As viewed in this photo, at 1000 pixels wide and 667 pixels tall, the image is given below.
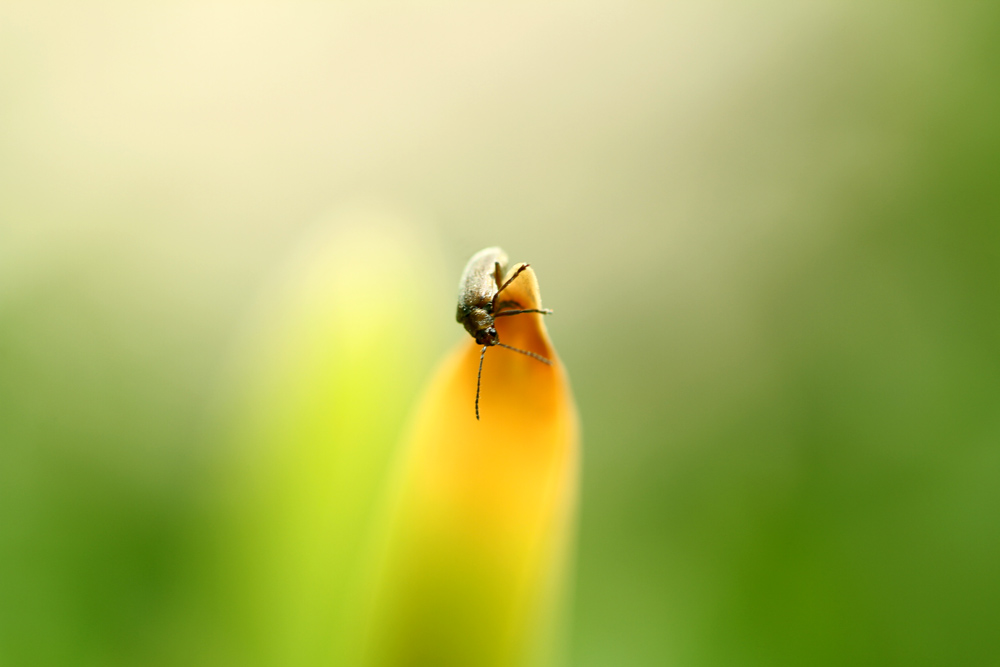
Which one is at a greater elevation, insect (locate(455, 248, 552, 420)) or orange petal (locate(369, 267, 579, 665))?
insect (locate(455, 248, 552, 420))

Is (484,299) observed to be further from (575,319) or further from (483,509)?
(575,319)

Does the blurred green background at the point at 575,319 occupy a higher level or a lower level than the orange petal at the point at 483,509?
higher

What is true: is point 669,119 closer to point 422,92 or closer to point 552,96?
point 552,96

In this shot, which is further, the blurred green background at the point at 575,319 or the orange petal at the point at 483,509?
the blurred green background at the point at 575,319

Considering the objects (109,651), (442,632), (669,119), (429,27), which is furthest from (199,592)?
(429,27)

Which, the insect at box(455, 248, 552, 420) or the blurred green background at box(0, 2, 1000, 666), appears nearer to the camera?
the insect at box(455, 248, 552, 420)

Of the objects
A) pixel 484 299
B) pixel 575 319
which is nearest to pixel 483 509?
pixel 484 299
